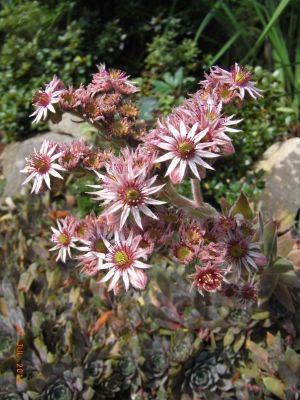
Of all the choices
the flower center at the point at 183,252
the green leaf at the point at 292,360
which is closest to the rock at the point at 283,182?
the green leaf at the point at 292,360

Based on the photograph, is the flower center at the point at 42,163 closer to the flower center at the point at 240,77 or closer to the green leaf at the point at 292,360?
A: the flower center at the point at 240,77

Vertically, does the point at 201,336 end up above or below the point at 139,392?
above

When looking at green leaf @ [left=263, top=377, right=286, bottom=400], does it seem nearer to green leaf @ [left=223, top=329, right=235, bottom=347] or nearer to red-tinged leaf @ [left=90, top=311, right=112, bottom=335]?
green leaf @ [left=223, top=329, right=235, bottom=347]

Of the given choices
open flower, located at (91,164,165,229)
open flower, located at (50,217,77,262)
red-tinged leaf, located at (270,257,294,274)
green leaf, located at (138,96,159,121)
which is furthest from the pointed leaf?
green leaf, located at (138,96,159,121)

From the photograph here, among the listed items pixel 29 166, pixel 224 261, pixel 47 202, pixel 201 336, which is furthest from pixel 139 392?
pixel 47 202

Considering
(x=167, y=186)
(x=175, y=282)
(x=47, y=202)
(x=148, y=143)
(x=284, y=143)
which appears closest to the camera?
(x=148, y=143)

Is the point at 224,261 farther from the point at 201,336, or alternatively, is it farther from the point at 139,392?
the point at 139,392
